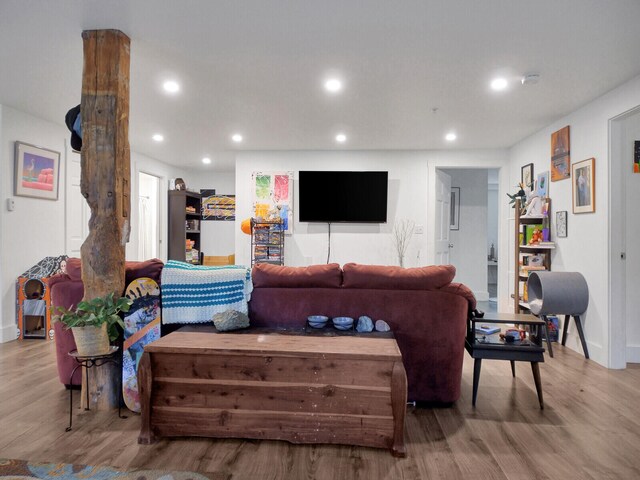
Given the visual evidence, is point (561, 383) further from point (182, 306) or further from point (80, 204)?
point (80, 204)

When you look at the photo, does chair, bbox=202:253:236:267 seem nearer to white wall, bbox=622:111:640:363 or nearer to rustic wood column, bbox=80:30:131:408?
rustic wood column, bbox=80:30:131:408

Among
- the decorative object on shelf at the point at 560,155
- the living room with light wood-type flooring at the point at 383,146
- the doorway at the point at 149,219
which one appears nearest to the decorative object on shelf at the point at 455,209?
the living room with light wood-type flooring at the point at 383,146

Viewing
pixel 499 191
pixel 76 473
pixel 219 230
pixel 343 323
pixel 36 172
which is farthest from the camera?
pixel 219 230

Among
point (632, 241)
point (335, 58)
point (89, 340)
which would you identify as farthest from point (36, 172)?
point (632, 241)

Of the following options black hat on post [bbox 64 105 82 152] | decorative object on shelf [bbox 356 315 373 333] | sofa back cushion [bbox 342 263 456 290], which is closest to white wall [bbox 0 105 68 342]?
black hat on post [bbox 64 105 82 152]

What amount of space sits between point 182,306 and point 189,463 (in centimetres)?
97

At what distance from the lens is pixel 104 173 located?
2.38 metres

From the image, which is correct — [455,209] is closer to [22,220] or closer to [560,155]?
[560,155]

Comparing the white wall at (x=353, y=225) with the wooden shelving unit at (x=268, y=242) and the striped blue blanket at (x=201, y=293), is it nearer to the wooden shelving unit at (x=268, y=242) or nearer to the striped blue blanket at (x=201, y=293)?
the wooden shelving unit at (x=268, y=242)

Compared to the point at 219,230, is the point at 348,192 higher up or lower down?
higher up

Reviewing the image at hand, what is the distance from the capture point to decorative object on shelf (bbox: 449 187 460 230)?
704 cm

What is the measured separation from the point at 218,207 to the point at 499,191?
5154mm

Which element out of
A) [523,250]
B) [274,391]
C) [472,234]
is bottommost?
[274,391]

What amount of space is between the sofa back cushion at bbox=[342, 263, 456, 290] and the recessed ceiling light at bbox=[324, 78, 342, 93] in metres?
1.69
